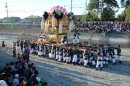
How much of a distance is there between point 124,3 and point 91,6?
573 centimetres

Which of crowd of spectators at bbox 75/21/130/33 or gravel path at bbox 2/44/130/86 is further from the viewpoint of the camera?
crowd of spectators at bbox 75/21/130/33

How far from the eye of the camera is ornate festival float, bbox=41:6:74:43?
28281mm

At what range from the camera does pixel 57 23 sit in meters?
28.9

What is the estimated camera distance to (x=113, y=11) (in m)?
50.0

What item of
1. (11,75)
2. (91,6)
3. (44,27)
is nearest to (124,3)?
(91,6)

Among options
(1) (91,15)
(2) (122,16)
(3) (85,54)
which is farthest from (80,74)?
(1) (91,15)

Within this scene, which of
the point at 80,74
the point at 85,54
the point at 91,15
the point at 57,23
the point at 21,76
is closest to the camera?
the point at 21,76

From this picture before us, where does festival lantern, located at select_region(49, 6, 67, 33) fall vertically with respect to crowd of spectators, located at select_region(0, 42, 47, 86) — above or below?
above

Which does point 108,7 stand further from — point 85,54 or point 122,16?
point 85,54

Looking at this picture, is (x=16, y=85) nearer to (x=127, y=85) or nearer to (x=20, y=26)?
(x=127, y=85)

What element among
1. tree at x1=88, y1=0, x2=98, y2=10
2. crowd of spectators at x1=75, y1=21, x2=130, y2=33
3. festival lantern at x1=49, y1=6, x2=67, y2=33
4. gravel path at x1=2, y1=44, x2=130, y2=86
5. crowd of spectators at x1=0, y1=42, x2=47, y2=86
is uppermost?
tree at x1=88, y1=0, x2=98, y2=10

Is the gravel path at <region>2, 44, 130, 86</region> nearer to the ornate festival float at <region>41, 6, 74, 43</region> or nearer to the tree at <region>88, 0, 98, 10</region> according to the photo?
the ornate festival float at <region>41, 6, 74, 43</region>

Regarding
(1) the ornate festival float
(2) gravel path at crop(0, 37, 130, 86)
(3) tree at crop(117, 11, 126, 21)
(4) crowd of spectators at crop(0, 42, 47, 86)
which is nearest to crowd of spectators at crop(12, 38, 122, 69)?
(2) gravel path at crop(0, 37, 130, 86)

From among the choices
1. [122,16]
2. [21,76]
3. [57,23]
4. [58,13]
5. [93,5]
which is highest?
[93,5]
